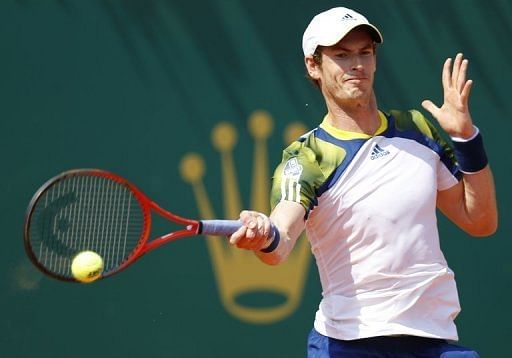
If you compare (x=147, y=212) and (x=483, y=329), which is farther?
(x=483, y=329)

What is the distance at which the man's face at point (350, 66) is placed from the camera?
3645 millimetres

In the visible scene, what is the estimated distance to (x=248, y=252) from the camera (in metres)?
5.57

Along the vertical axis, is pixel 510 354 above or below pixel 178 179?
below

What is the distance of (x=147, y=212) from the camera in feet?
11.7

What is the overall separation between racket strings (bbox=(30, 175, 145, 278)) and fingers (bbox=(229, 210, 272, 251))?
1.10m

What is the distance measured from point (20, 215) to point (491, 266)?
2537 mm

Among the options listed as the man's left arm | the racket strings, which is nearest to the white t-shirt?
the man's left arm

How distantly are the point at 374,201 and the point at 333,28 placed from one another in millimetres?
616

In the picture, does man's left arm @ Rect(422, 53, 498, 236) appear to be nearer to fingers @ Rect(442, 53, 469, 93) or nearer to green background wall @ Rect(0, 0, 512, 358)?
fingers @ Rect(442, 53, 469, 93)

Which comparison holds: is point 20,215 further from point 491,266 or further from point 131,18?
point 491,266

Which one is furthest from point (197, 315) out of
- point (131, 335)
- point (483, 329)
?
point (483, 329)

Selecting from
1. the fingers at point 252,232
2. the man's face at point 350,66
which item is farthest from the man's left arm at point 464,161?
the fingers at point 252,232

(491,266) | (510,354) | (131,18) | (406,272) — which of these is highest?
(131,18)

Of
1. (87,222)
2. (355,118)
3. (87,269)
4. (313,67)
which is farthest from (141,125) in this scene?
(87,269)
